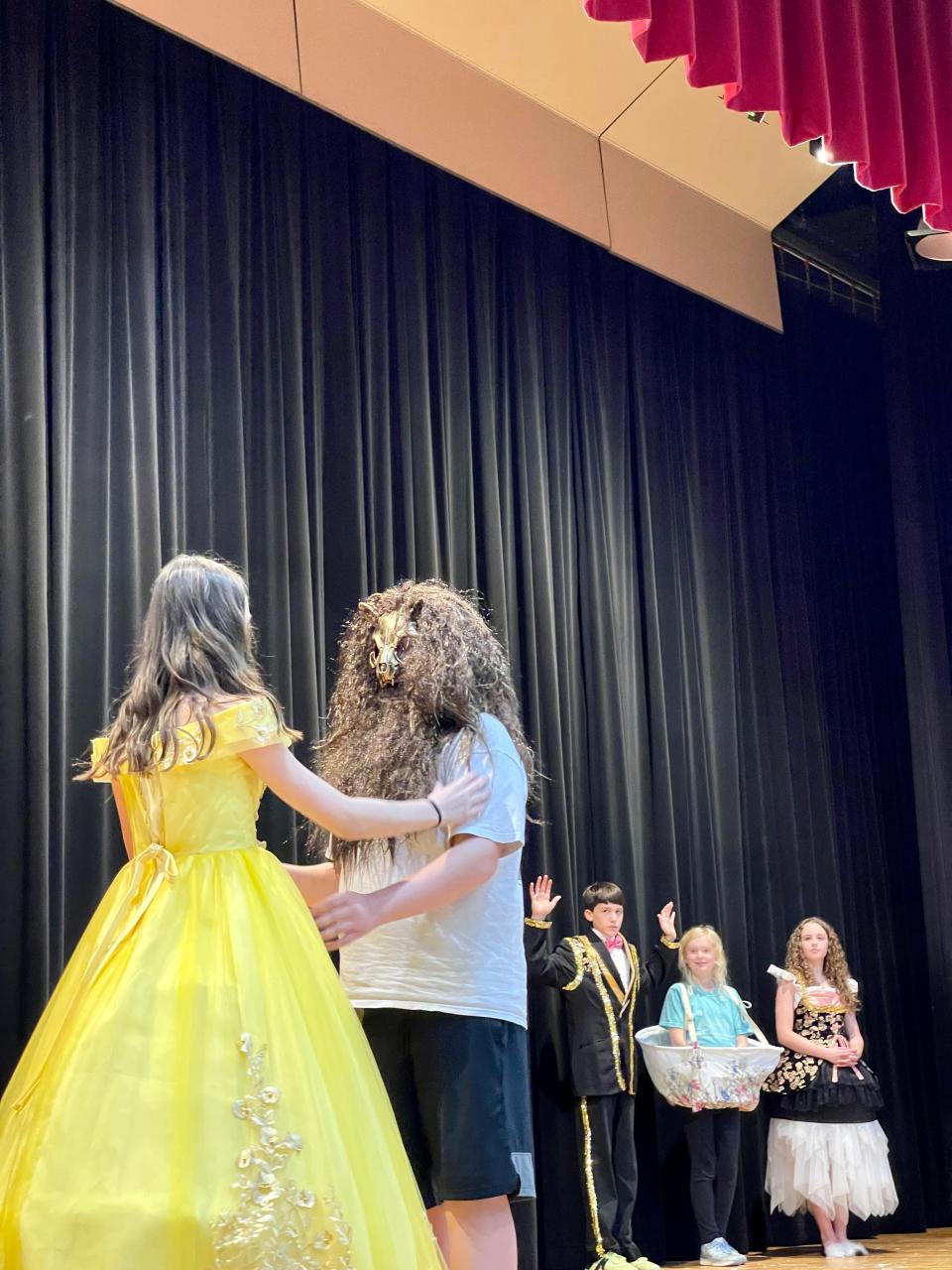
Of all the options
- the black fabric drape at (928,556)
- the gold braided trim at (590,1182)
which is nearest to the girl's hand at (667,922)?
the gold braided trim at (590,1182)

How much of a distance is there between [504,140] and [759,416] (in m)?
2.28

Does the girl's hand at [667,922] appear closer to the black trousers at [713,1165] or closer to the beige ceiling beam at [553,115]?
the black trousers at [713,1165]

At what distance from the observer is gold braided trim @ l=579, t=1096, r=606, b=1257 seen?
552 centimetres

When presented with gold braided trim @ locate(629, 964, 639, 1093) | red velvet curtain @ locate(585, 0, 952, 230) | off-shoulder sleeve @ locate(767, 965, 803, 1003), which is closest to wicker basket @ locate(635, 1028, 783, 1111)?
gold braided trim @ locate(629, 964, 639, 1093)

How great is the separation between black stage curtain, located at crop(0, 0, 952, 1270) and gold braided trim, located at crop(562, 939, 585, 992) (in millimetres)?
196

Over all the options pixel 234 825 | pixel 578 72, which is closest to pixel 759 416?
pixel 578 72

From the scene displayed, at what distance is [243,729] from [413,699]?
31cm

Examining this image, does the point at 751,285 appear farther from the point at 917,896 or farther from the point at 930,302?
the point at 917,896

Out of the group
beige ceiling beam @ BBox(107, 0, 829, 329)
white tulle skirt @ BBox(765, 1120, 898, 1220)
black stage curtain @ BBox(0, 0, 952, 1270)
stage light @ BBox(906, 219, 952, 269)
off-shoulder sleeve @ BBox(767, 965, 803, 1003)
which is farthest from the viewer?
stage light @ BBox(906, 219, 952, 269)

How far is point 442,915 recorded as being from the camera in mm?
2336

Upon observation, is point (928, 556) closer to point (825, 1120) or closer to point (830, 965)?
point (830, 965)

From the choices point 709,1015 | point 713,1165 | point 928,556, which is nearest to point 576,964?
A: point 709,1015

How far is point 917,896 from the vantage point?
795 cm

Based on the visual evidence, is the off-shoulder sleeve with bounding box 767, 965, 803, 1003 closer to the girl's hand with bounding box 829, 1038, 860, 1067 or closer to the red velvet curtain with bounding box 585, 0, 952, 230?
the girl's hand with bounding box 829, 1038, 860, 1067
